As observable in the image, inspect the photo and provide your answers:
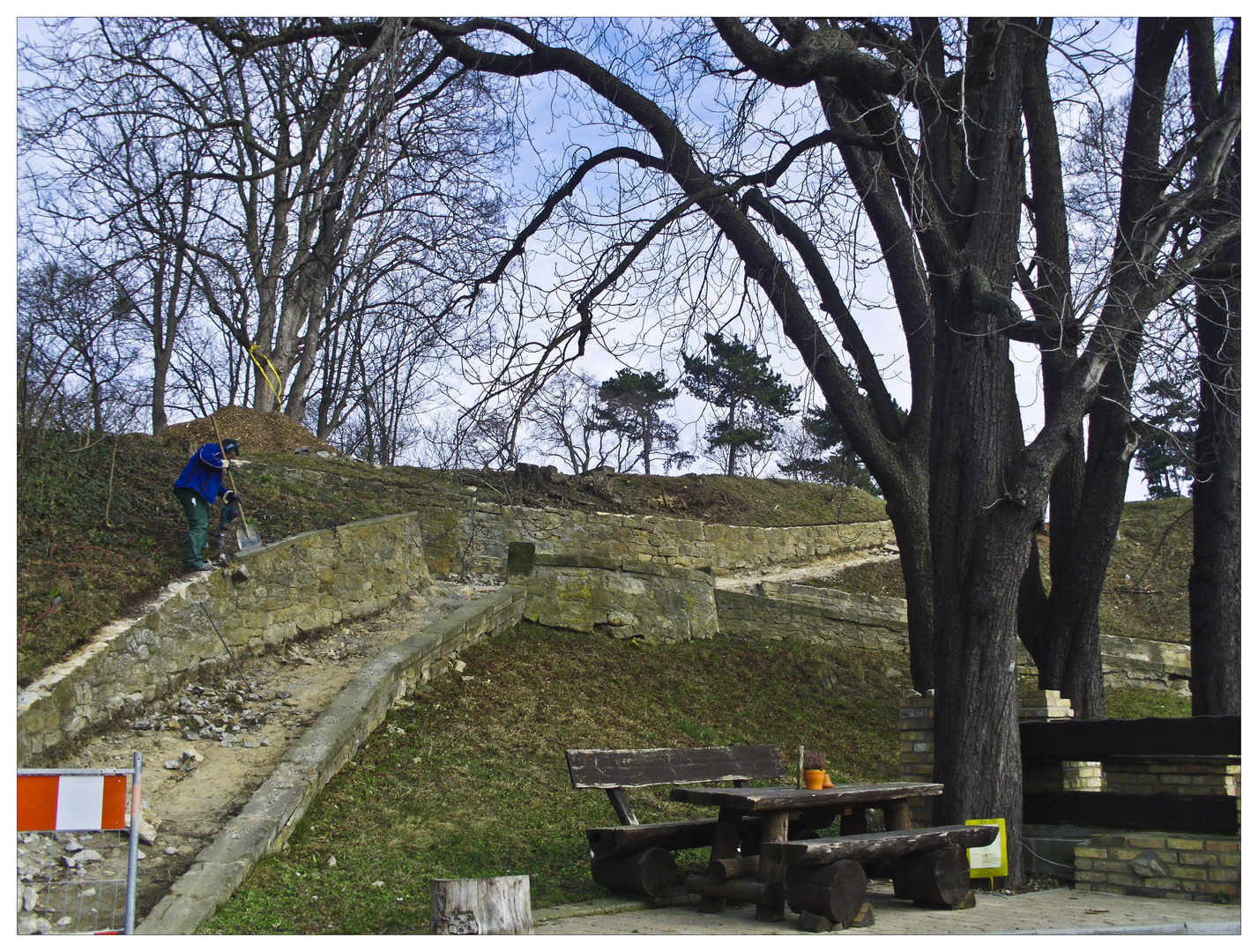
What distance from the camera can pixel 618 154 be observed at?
761cm

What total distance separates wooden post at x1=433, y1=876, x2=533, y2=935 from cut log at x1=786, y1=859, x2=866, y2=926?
57.4 inches

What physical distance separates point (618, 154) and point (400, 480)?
25.4 feet

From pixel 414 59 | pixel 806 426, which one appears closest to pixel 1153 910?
pixel 414 59

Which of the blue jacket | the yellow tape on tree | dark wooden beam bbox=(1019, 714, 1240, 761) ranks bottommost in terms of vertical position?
dark wooden beam bbox=(1019, 714, 1240, 761)

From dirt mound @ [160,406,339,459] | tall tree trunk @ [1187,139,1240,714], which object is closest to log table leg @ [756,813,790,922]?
tall tree trunk @ [1187,139,1240,714]

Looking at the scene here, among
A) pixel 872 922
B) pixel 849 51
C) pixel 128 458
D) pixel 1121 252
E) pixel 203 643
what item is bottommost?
pixel 872 922

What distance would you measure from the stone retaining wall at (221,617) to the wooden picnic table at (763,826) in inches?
151

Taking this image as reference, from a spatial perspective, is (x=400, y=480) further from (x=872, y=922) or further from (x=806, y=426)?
(x=806, y=426)

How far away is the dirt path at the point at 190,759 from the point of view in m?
4.41

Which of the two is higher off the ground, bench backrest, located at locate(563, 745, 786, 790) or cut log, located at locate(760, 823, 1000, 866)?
bench backrest, located at locate(563, 745, 786, 790)

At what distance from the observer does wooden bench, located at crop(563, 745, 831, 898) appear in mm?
5023

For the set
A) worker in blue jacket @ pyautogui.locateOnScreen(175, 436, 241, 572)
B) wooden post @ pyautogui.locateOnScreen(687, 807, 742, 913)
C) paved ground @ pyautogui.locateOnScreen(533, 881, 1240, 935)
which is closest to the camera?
paved ground @ pyautogui.locateOnScreen(533, 881, 1240, 935)

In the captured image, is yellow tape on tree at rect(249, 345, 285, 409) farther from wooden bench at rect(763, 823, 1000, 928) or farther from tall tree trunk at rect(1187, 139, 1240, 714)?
wooden bench at rect(763, 823, 1000, 928)

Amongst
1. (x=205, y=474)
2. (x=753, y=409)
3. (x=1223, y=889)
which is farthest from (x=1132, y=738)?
(x=753, y=409)
